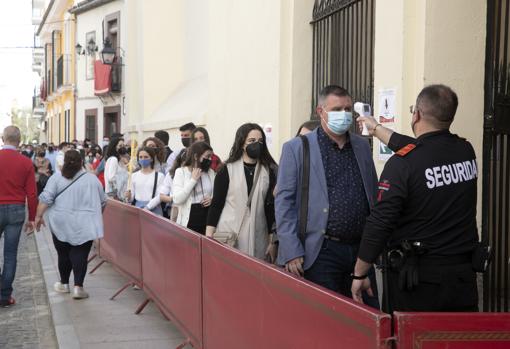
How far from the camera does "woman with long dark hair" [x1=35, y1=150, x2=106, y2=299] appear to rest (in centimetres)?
798

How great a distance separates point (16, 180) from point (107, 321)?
77.2 inches

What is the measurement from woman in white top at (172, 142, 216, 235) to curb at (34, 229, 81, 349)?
1466 mm

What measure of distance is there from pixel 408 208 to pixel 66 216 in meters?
5.18

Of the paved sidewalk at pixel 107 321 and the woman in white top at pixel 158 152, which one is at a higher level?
the woman in white top at pixel 158 152

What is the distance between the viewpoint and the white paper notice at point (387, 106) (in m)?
6.35

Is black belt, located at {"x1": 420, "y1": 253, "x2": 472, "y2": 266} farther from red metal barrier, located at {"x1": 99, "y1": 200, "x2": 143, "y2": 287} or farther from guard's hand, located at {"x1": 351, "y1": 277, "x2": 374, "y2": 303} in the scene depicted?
red metal barrier, located at {"x1": 99, "y1": 200, "x2": 143, "y2": 287}

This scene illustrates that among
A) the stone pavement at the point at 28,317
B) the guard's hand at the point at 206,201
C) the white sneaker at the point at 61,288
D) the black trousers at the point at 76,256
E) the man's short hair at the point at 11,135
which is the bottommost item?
the stone pavement at the point at 28,317

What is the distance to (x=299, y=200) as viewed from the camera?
431 centimetres

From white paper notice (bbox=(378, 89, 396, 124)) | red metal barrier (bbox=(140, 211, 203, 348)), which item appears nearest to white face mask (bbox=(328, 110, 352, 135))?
red metal barrier (bbox=(140, 211, 203, 348))

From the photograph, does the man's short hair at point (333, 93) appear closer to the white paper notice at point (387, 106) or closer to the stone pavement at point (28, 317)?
the white paper notice at point (387, 106)

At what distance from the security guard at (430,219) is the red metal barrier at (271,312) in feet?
1.68

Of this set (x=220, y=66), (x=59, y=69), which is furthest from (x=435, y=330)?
(x=59, y=69)

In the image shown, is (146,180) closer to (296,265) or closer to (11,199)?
(11,199)

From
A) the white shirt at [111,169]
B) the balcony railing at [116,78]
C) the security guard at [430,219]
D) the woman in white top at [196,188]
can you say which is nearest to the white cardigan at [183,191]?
the woman in white top at [196,188]
